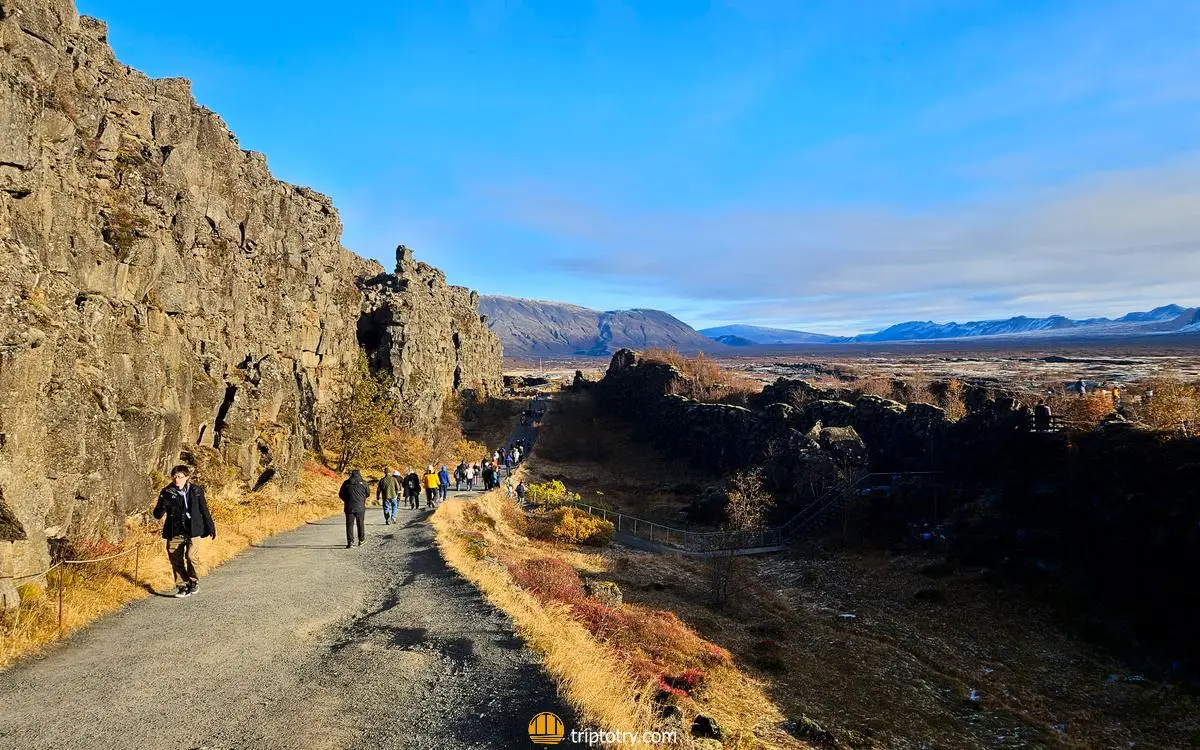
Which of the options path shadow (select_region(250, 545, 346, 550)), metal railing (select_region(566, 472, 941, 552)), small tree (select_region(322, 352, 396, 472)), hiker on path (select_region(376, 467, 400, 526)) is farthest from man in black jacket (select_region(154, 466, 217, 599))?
metal railing (select_region(566, 472, 941, 552))

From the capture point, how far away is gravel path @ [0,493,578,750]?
8.09m

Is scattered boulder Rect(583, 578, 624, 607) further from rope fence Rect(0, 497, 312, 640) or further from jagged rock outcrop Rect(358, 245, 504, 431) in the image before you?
jagged rock outcrop Rect(358, 245, 504, 431)

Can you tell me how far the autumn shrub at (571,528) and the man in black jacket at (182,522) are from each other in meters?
26.1

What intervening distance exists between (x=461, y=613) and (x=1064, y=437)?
36654mm

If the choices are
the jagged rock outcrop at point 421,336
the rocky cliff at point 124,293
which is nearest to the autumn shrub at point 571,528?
the rocky cliff at point 124,293

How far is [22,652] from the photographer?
10.0m

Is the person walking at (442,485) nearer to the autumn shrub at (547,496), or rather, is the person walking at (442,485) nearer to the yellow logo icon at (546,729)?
the autumn shrub at (547,496)

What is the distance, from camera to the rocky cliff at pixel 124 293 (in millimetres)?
13359

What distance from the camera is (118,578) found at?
13766 mm

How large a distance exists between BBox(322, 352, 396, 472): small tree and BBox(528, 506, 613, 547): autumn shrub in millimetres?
13603

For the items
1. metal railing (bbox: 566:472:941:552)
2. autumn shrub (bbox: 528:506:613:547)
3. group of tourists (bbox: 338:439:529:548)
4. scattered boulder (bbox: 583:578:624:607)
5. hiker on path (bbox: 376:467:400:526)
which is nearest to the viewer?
group of tourists (bbox: 338:439:529:548)

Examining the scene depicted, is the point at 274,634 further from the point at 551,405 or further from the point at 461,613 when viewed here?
the point at 551,405

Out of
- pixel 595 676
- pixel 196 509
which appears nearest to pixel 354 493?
pixel 196 509

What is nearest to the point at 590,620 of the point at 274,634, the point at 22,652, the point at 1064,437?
the point at 274,634
